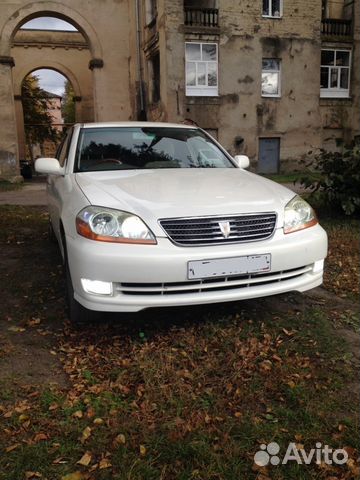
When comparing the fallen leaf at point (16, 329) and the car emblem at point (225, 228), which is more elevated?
the car emblem at point (225, 228)

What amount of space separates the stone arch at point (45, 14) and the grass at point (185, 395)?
62.0ft

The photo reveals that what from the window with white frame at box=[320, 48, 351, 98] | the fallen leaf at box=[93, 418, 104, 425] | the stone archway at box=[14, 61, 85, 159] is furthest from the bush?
the stone archway at box=[14, 61, 85, 159]

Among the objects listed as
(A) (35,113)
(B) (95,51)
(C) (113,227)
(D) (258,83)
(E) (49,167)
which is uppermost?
(B) (95,51)

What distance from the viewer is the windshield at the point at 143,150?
4.30 m

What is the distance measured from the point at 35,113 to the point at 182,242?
1462 inches

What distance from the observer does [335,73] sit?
22234 millimetres

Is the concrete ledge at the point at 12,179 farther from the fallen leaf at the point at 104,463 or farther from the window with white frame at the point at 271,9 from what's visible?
the fallen leaf at the point at 104,463

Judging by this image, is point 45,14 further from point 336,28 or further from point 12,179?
point 336,28

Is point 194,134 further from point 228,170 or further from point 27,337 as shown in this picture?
point 27,337

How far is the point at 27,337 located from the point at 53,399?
0.93 m

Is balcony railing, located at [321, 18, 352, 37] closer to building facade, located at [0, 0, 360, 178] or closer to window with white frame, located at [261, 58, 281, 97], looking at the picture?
building facade, located at [0, 0, 360, 178]

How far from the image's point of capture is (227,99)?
20406 mm

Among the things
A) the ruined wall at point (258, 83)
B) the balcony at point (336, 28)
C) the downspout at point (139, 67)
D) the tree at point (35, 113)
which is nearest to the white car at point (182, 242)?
the ruined wall at point (258, 83)
